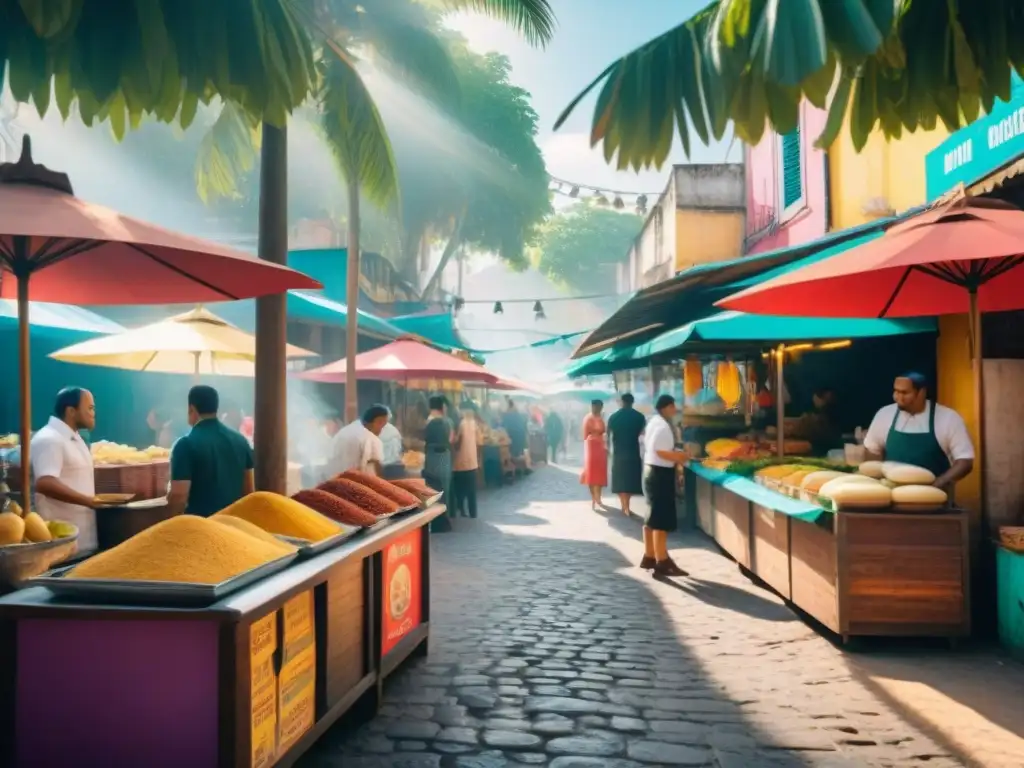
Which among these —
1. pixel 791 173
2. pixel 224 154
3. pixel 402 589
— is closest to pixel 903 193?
pixel 791 173

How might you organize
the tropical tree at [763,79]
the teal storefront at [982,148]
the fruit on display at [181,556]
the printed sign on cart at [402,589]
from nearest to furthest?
the tropical tree at [763,79] → the fruit on display at [181,556] → the printed sign on cart at [402,589] → the teal storefront at [982,148]

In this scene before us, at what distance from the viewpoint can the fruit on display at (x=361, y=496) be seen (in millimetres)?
4957

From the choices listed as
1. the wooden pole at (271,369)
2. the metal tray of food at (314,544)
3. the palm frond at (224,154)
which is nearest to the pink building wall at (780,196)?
the palm frond at (224,154)

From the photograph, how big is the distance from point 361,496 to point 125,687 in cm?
215

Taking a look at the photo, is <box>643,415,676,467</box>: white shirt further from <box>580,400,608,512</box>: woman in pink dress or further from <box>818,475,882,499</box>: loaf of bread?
<box>580,400,608,512</box>: woman in pink dress

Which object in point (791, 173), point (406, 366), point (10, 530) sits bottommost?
point (10, 530)

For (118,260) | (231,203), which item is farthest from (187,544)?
(231,203)

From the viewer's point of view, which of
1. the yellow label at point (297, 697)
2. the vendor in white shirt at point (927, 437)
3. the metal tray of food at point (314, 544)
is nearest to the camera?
the yellow label at point (297, 697)

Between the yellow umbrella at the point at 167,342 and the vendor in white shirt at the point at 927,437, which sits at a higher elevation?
the yellow umbrella at the point at 167,342

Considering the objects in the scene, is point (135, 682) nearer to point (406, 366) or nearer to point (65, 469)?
point (65, 469)

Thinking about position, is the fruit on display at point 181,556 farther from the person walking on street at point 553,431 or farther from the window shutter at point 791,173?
the person walking on street at point 553,431

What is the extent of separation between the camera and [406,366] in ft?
39.6

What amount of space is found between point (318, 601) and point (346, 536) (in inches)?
21.8

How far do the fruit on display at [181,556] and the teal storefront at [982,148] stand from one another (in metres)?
6.32
